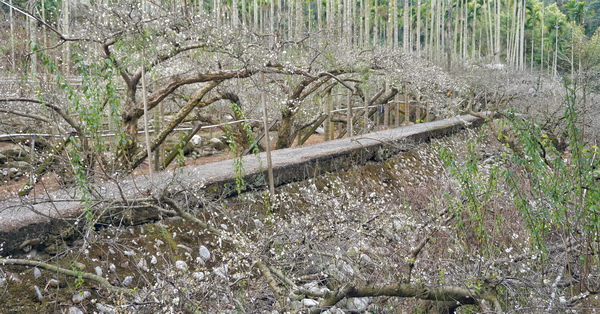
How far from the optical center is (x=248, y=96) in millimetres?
11164

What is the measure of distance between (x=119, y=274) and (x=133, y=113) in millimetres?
3004

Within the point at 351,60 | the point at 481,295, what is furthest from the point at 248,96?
the point at 481,295

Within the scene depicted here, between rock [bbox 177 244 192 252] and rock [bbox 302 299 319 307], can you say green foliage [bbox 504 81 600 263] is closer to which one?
rock [bbox 302 299 319 307]

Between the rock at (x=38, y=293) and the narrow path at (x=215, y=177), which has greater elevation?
the narrow path at (x=215, y=177)

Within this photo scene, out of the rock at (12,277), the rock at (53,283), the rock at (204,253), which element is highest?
the rock at (12,277)

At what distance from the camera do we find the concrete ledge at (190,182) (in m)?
4.28

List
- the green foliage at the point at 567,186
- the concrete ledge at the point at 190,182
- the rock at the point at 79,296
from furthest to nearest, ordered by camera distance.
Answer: the concrete ledge at the point at 190,182
the rock at the point at 79,296
the green foliage at the point at 567,186

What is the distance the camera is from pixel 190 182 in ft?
17.9

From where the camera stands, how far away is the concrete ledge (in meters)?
4.28

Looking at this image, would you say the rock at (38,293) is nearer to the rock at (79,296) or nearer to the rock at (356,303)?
the rock at (79,296)

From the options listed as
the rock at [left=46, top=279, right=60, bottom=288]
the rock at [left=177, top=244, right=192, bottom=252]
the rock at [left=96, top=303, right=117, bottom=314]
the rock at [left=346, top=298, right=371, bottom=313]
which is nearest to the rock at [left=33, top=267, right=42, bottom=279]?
the rock at [left=46, top=279, right=60, bottom=288]

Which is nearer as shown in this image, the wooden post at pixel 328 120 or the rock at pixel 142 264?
the rock at pixel 142 264

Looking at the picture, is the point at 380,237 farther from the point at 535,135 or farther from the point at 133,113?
the point at 133,113

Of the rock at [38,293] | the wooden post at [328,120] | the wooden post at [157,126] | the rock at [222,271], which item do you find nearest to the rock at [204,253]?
the rock at [222,271]
